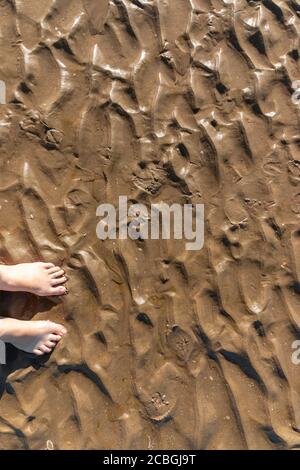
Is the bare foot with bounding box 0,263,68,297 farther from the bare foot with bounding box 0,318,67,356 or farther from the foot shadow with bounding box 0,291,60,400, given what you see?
the bare foot with bounding box 0,318,67,356

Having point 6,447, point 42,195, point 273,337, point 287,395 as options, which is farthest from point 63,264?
point 287,395

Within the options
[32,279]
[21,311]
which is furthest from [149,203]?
[21,311]

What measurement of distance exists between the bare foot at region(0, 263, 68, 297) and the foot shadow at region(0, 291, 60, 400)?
9 centimetres

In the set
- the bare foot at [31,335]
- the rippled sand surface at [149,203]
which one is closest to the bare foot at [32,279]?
the rippled sand surface at [149,203]

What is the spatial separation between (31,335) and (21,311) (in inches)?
7.8

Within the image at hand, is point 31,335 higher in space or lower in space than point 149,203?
lower

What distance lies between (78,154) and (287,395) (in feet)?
6.93

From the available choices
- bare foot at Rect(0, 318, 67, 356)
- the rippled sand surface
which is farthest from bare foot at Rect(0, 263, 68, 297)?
bare foot at Rect(0, 318, 67, 356)

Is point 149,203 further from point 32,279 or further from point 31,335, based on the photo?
point 31,335

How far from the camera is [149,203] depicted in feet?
9.23

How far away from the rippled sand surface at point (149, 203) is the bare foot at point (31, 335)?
0.08 meters

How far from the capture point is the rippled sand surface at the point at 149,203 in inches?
106
